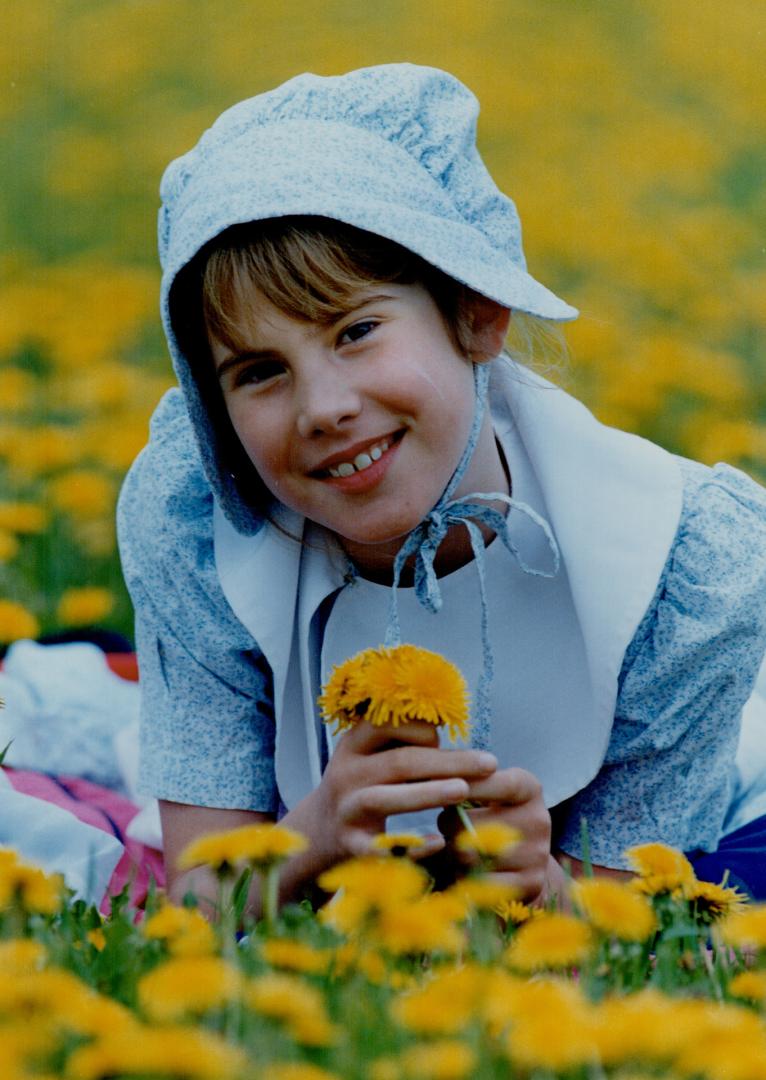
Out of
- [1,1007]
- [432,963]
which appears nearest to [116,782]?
[432,963]

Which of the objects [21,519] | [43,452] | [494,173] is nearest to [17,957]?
[21,519]

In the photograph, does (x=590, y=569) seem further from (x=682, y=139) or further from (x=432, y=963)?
(x=682, y=139)

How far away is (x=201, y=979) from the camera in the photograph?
67 centimetres

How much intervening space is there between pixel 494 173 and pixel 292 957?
3438 mm

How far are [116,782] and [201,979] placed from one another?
144 centimetres

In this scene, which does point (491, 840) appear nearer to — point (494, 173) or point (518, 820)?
point (518, 820)

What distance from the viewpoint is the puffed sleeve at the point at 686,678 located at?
1.47 m

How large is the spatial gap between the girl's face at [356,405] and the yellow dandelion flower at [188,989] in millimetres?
653

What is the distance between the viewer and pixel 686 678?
1.49 metres

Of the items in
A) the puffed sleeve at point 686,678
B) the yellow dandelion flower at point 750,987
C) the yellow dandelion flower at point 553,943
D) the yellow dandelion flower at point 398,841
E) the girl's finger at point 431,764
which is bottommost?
the yellow dandelion flower at point 750,987

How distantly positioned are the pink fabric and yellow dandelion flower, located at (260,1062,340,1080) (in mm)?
1039

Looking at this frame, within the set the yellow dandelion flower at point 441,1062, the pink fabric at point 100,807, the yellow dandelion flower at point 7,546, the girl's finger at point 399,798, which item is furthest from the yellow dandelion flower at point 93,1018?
the yellow dandelion flower at point 7,546

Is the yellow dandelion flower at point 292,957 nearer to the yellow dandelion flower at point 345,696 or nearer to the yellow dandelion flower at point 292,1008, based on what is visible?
the yellow dandelion flower at point 292,1008

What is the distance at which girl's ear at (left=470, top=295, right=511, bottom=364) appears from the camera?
145 centimetres
